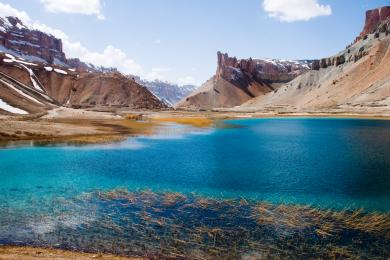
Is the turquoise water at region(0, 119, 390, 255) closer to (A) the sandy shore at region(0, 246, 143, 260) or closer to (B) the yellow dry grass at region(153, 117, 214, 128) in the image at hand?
(A) the sandy shore at region(0, 246, 143, 260)

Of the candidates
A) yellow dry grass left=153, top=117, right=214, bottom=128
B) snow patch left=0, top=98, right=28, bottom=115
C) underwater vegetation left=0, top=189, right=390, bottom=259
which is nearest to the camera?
underwater vegetation left=0, top=189, right=390, bottom=259

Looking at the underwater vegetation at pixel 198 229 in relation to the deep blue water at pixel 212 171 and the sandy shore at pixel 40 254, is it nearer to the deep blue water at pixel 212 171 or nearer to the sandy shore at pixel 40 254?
the sandy shore at pixel 40 254

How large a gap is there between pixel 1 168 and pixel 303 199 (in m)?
33.0

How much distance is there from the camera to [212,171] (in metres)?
43.7

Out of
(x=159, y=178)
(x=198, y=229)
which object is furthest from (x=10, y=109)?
(x=198, y=229)

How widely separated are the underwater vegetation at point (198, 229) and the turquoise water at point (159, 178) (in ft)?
0.57

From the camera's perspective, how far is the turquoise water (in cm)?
2548

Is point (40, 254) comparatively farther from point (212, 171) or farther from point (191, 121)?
point (191, 121)

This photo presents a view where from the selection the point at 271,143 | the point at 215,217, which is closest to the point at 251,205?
the point at 215,217

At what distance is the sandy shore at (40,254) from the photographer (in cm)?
1839

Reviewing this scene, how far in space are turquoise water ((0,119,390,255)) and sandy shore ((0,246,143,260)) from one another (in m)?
1.06

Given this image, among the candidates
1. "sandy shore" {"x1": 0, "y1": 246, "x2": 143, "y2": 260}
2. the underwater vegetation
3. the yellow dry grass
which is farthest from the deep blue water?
the yellow dry grass

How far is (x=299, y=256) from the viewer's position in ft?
66.2

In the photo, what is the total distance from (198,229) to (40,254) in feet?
30.5
